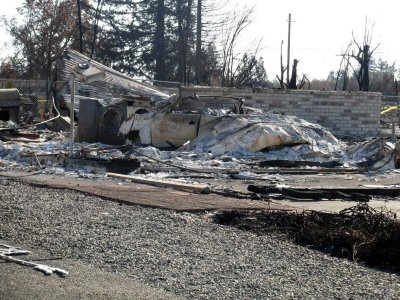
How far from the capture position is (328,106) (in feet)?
101

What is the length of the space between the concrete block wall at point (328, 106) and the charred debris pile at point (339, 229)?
61.6ft

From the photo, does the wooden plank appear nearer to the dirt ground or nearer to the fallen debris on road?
the fallen debris on road

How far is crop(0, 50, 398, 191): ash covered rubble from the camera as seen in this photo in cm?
1728

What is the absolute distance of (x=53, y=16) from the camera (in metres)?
52.6

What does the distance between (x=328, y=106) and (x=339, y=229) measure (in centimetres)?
2238

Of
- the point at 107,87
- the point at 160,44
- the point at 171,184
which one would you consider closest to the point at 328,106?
the point at 107,87

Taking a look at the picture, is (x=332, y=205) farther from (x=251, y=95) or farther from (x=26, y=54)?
(x=26, y=54)

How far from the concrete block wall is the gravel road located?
62.6ft

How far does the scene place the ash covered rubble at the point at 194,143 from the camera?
56.7 ft

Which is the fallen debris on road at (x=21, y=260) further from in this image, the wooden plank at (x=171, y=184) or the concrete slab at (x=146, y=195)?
the wooden plank at (x=171, y=184)

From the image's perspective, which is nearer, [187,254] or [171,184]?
[187,254]

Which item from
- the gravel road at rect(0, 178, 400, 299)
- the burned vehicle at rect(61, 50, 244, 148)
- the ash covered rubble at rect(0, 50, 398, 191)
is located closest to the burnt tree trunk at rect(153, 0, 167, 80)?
the ash covered rubble at rect(0, 50, 398, 191)

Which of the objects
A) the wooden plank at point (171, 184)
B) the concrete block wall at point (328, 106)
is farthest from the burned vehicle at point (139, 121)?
the wooden plank at point (171, 184)

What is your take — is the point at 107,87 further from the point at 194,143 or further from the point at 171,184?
the point at 171,184
